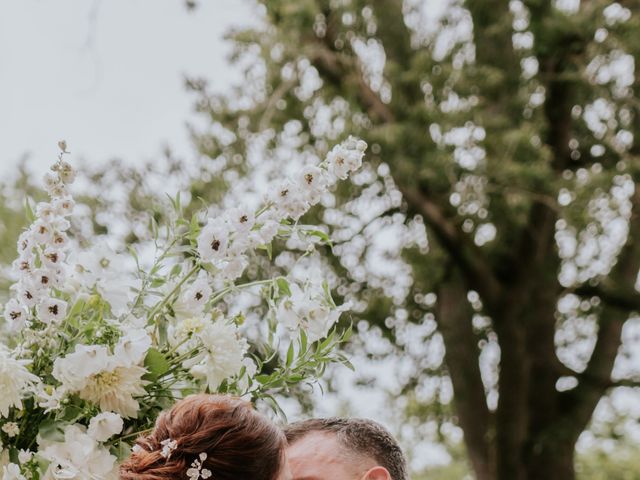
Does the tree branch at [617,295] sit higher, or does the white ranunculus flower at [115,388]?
the tree branch at [617,295]

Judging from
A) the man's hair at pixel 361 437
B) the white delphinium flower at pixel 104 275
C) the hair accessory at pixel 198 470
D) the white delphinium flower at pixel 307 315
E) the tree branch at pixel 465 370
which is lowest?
the hair accessory at pixel 198 470

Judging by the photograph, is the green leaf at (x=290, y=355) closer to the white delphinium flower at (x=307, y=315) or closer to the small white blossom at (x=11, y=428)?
the white delphinium flower at (x=307, y=315)

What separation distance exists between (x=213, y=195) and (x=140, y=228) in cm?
92

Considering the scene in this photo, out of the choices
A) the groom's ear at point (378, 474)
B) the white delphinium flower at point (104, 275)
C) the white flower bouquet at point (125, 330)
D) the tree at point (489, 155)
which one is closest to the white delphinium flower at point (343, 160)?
the white flower bouquet at point (125, 330)

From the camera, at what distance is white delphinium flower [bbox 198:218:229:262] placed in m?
1.94

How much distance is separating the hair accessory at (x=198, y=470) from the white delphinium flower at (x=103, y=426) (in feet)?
0.80

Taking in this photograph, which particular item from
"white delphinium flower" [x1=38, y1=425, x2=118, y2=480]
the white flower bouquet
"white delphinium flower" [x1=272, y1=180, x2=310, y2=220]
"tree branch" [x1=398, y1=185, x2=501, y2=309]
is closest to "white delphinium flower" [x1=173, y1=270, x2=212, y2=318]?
the white flower bouquet

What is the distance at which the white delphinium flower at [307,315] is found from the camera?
2041 mm

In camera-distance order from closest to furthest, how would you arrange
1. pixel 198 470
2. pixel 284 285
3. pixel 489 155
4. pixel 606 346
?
1. pixel 198 470
2. pixel 284 285
3. pixel 489 155
4. pixel 606 346

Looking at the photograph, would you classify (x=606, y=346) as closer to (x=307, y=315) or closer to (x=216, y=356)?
(x=307, y=315)

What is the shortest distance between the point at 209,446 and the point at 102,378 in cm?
30

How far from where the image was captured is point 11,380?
177 centimetres

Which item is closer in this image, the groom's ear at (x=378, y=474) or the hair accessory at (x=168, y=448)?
the hair accessory at (x=168, y=448)

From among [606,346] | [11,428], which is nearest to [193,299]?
[11,428]
